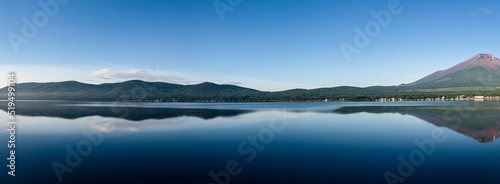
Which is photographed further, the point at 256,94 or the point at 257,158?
the point at 256,94

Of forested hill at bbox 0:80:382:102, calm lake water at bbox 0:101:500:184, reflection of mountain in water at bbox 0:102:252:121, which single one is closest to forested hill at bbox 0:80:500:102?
forested hill at bbox 0:80:382:102

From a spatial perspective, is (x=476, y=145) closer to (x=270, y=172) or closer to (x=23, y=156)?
(x=270, y=172)

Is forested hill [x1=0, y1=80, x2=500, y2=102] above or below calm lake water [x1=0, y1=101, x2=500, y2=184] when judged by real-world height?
above

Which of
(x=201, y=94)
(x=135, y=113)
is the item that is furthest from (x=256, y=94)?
(x=135, y=113)

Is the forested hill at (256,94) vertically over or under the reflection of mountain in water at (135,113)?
over

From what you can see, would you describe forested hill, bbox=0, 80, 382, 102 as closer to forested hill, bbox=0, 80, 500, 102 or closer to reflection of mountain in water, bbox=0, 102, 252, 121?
forested hill, bbox=0, 80, 500, 102

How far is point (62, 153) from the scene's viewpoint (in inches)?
603

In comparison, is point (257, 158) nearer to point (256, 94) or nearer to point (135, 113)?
point (135, 113)

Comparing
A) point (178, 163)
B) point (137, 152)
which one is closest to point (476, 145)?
point (178, 163)

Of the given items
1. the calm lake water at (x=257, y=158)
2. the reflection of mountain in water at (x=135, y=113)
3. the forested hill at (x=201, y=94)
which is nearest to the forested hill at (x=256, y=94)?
the forested hill at (x=201, y=94)

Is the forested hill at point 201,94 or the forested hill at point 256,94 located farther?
the forested hill at point 201,94

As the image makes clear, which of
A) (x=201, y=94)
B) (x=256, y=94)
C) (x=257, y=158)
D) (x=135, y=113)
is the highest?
(x=201, y=94)

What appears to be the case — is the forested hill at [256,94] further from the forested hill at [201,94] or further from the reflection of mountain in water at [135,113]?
the reflection of mountain in water at [135,113]

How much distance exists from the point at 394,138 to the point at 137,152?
63.9 ft
